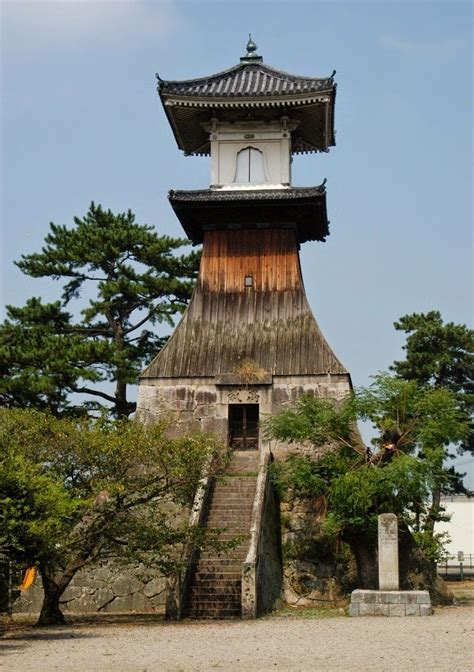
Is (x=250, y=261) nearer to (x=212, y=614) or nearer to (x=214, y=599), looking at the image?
(x=214, y=599)

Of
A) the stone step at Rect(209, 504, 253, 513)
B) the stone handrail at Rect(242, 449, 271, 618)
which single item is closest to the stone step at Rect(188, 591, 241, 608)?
the stone handrail at Rect(242, 449, 271, 618)

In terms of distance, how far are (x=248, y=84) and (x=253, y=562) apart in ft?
55.4

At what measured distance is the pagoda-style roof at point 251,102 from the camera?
2961 centimetres

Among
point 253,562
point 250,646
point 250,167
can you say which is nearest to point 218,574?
point 253,562

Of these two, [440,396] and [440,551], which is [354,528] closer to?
[440,396]

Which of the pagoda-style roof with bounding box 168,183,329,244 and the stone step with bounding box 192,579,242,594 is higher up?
the pagoda-style roof with bounding box 168,183,329,244

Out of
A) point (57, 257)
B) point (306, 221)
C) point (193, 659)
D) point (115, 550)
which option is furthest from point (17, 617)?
point (57, 257)

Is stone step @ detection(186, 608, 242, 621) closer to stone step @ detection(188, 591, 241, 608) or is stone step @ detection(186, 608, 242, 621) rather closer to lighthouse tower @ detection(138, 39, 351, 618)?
stone step @ detection(188, 591, 241, 608)

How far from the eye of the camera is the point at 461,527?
48.4m

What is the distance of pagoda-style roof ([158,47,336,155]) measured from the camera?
29609 mm

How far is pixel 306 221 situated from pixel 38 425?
14.0 meters

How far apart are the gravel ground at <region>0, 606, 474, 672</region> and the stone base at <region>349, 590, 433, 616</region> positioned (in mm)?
387

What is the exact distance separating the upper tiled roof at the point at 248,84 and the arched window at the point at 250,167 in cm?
185

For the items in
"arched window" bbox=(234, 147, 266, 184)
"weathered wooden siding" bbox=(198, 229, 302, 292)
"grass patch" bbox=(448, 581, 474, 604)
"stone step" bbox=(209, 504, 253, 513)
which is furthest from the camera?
"arched window" bbox=(234, 147, 266, 184)
